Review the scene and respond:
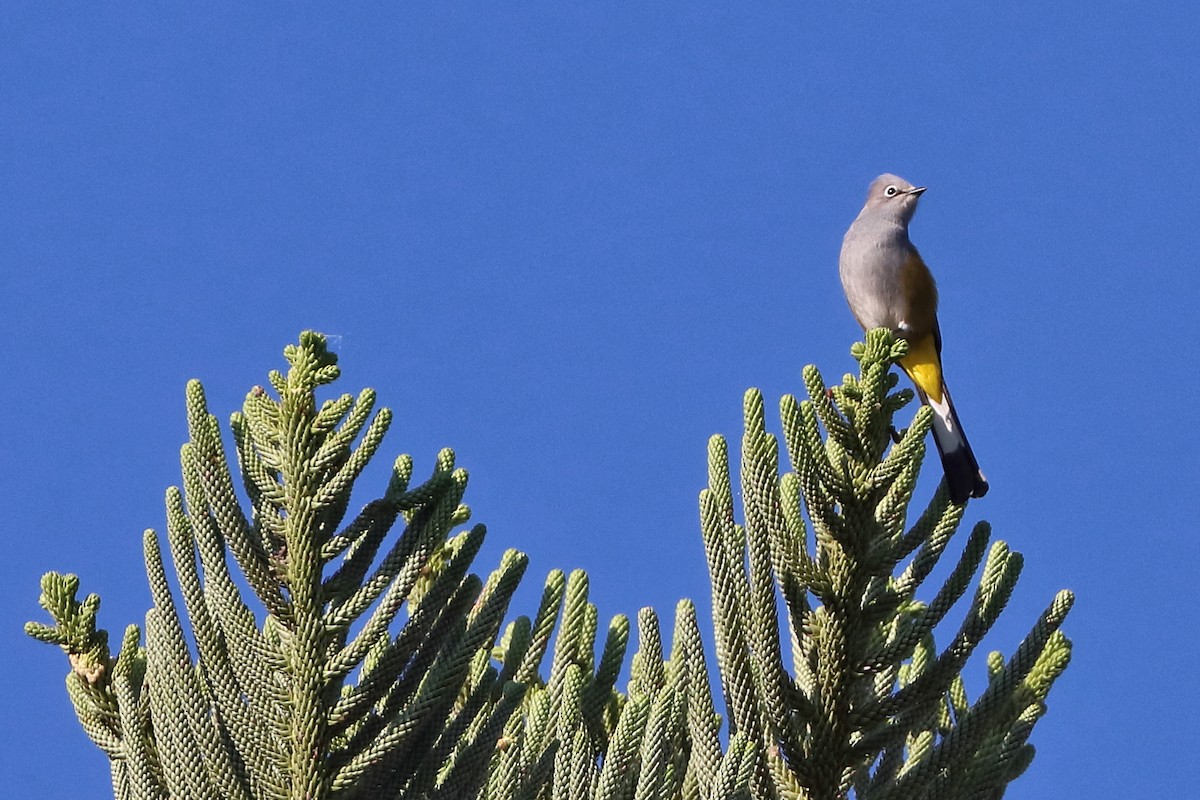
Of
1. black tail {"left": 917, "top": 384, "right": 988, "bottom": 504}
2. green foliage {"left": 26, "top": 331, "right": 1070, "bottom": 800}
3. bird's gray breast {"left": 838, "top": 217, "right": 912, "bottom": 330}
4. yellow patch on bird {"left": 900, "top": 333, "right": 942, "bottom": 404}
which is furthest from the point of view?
bird's gray breast {"left": 838, "top": 217, "right": 912, "bottom": 330}

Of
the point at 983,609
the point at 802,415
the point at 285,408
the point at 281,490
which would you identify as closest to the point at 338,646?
the point at 281,490

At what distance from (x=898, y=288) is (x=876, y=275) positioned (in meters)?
0.16

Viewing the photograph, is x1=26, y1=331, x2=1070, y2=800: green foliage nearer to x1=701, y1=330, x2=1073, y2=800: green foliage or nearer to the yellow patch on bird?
x1=701, y1=330, x2=1073, y2=800: green foliage

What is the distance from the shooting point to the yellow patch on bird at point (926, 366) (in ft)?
21.5

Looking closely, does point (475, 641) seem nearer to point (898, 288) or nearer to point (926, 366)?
point (926, 366)

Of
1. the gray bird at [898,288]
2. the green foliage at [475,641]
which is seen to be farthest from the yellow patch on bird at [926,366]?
the green foliage at [475,641]

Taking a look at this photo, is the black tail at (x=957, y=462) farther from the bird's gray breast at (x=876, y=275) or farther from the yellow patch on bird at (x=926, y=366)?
the bird's gray breast at (x=876, y=275)

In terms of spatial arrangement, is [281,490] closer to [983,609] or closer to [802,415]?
[802,415]

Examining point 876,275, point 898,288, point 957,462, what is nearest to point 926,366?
point 898,288

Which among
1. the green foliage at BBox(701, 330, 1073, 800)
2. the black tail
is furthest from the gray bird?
the green foliage at BBox(701, 330, 1073, 800)

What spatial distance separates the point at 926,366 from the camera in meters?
6.68

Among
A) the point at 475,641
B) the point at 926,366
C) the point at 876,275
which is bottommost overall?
the point at 475,641

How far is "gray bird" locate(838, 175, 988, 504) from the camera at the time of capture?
6645 millimetres

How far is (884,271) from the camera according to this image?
7.21 metres
